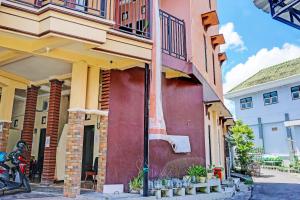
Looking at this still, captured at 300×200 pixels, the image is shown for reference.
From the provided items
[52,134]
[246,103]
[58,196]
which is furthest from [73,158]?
[246,103]

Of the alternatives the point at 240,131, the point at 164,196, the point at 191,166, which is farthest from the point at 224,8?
the point at 164,196

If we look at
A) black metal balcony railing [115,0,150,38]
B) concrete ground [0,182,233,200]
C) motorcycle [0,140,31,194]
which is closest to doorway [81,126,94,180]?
concrete ground [0,182,233,200]

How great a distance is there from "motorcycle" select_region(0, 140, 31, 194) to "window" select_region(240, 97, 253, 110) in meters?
22.1

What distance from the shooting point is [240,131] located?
65.6 feet

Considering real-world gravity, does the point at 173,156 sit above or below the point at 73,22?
below

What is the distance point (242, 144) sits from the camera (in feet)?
63.7

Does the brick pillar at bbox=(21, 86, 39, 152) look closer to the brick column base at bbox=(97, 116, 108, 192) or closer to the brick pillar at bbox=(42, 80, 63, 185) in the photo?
the brick pillar at bbox=(42, 80, 63, 185)

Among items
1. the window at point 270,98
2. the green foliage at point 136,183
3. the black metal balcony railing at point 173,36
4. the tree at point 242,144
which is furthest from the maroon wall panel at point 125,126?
the window at point 270,98

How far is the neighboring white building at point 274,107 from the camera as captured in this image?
21.7 metres

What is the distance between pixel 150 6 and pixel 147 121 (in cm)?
314

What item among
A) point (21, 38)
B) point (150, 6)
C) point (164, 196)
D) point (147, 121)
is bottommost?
point (164, 196)

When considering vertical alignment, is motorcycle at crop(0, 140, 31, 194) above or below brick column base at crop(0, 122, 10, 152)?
below

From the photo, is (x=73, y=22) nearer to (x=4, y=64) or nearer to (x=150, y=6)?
(x=150, y=6)

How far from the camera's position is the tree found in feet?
61.7
